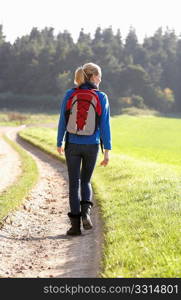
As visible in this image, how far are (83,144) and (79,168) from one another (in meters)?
0.49

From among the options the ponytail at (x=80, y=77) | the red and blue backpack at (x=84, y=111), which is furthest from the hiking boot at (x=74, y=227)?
the ponytail at (x=80, y=77)

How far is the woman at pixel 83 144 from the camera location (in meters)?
7.71

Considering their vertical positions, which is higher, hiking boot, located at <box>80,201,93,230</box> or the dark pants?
the dark pants

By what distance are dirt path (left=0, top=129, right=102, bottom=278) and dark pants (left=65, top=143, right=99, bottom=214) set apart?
2.10 ft

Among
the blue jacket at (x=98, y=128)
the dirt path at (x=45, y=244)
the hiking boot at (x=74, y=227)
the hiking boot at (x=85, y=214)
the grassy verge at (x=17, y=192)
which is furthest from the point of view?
the grassy verge at (x=17, y=192)

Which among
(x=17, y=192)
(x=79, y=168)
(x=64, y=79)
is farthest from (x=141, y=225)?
(x=64, y=79)

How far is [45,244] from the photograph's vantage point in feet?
25.0

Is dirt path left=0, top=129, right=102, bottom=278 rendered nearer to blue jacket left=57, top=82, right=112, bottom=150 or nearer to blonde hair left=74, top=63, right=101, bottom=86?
blue jacket left=57, top=82, right=112, bottom=150

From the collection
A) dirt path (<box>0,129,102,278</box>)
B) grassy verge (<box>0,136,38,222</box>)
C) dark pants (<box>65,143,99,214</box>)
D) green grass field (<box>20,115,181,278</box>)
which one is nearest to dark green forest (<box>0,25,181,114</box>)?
grassy verge (<box>0,136,38,222</box>)

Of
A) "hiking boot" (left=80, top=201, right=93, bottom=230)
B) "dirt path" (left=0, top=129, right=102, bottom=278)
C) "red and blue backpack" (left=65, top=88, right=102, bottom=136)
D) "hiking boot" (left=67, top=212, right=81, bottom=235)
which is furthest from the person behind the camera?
"hiking boot" (left=80, top=201, right=93, bottom=230)

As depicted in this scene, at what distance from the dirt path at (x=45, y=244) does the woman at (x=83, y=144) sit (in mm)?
465

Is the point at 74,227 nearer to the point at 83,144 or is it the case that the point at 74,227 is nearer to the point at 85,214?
the point at 85,214

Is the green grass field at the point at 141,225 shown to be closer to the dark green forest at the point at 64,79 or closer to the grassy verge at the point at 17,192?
the grassy verge at the point at 17,192

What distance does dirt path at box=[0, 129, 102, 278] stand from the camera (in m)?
6.29
